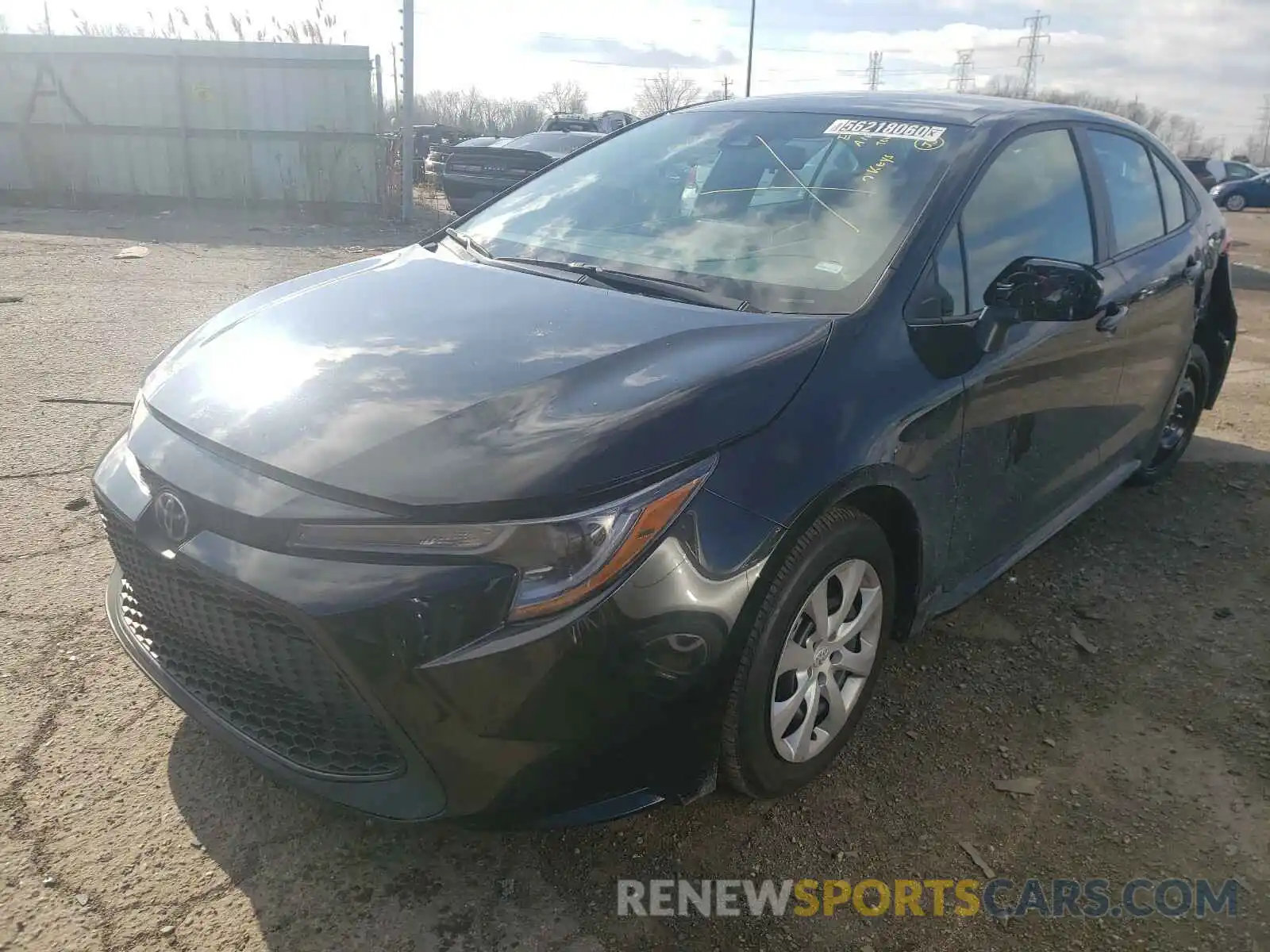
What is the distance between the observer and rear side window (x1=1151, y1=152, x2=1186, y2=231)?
12.8ft

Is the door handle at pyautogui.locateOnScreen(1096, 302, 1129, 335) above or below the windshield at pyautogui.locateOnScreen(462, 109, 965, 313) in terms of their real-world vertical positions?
below

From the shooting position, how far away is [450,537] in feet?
5.70

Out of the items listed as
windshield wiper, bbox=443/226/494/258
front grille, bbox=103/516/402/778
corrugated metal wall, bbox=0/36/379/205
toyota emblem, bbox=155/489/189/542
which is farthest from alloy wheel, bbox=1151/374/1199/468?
corrugated metal wall, bbox=0/36/379/205

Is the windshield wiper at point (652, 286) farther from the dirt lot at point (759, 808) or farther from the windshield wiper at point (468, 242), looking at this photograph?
the dirt lot at point (759, 808)

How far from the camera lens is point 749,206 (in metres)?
2.89

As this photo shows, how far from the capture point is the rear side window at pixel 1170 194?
3.90m

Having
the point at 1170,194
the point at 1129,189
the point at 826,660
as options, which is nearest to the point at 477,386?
the point at 826,660

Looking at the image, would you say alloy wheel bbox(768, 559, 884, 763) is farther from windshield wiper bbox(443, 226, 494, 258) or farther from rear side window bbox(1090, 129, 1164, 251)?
rear side window bbox(1090, 129, 1164, 251)

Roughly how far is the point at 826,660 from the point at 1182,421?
3.28 metres

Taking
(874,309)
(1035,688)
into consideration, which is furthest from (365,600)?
(1035,688)

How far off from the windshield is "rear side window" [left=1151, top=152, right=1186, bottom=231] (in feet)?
5.32

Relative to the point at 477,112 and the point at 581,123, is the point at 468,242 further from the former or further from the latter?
the point at 477,112

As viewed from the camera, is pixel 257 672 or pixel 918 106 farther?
pixel 918 106

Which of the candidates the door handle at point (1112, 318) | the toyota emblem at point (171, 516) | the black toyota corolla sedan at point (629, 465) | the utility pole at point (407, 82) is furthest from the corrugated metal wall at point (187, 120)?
the toyota emblem at point (171, 516)
